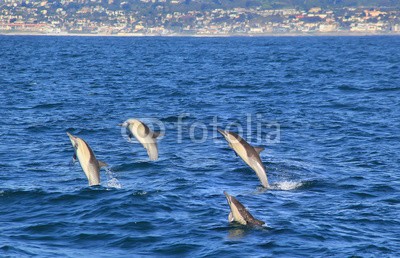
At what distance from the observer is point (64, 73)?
74312 millimetres

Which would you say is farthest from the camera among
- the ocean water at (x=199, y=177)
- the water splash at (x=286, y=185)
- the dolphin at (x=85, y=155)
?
the water splash at (x=286, y=185)

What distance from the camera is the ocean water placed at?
18000 millimetres

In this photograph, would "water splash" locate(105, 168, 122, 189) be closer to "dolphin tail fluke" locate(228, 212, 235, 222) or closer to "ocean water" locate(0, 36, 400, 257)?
"ocean water" locate(0, 36, 400, 257)

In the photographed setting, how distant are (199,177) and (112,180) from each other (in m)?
2.79

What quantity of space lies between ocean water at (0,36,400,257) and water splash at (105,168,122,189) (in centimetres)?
4

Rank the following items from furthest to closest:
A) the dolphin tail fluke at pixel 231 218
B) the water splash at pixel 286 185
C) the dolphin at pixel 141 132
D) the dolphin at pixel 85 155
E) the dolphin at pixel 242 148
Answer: the water splash at pixel 286 185, the dolphin at pixel 141 132, the dolphin at pixel 242 148, the dolphin at pixel 85 155, the dolphin tail fluke at pixel 231 218

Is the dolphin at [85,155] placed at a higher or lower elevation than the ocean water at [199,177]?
higher

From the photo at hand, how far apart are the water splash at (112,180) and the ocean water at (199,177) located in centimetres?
4

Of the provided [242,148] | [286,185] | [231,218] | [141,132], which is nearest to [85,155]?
[141,132]

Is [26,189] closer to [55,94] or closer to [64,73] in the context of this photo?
[55,94]

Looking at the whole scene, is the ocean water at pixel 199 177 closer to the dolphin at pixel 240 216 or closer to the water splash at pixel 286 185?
the water splash at pixel 286 185

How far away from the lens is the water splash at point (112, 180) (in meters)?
23.8

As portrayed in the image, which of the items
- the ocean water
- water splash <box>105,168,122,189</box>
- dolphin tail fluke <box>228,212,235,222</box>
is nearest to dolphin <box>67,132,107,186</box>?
the ocean water

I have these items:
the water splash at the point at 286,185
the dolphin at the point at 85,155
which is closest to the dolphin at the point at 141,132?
the dolphin at the point at 85,155
